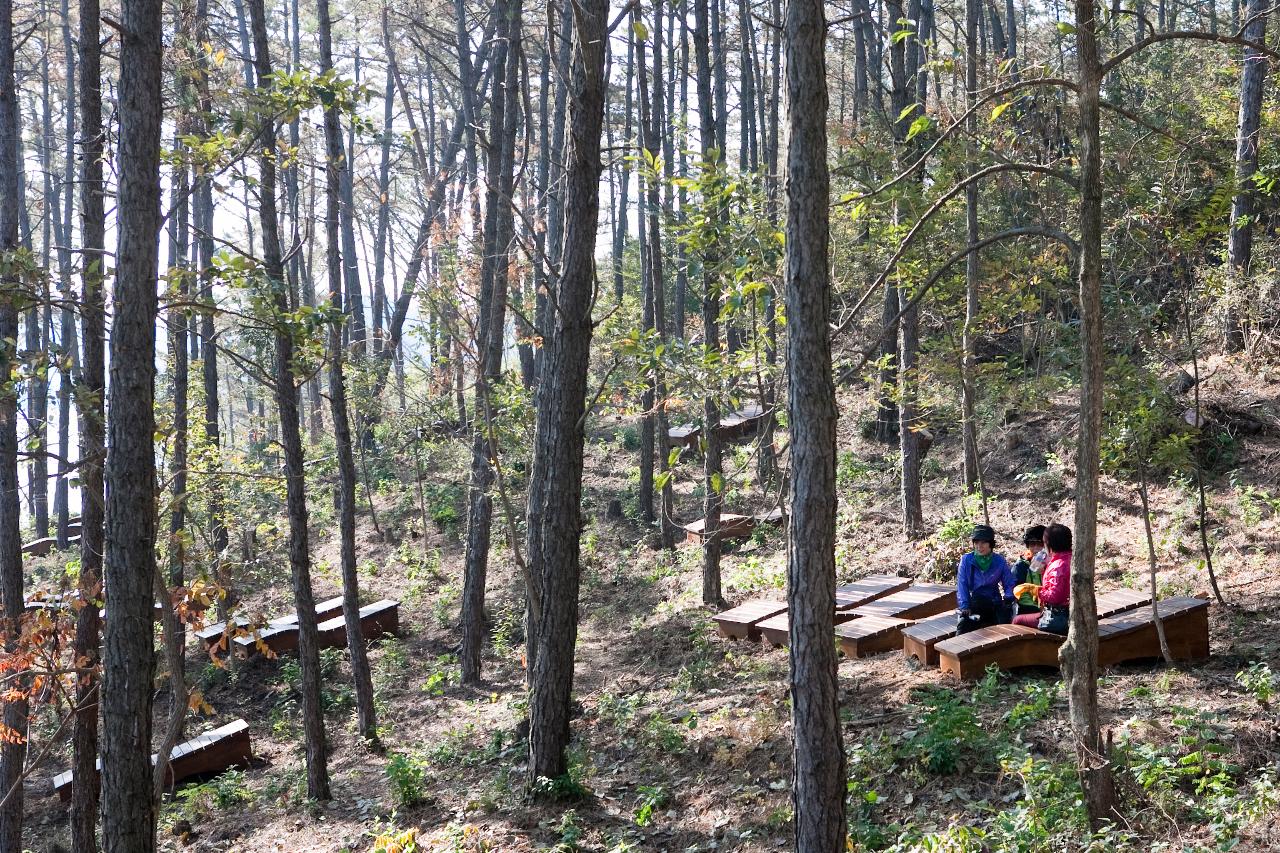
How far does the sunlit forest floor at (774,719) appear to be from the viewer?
5.43m

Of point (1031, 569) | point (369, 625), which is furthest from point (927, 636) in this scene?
point (369, 625)

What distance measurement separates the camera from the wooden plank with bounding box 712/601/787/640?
10680 mm

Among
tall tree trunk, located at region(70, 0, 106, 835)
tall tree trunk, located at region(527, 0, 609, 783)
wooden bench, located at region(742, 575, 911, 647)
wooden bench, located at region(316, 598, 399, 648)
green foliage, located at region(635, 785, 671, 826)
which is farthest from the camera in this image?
wooden bench, located at region(316, 598, 399, 648)

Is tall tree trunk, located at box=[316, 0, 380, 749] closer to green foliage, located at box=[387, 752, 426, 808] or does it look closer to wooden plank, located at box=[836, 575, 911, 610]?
green foliage, located at box=[387, 752, 426, 808]

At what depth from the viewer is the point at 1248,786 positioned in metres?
5.13

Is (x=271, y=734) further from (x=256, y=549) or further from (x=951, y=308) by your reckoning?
(x=951, y=308)

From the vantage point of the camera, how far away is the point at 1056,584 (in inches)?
291

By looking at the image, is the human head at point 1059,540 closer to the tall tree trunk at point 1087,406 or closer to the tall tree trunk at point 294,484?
the tall tree trunk at point 1087,406

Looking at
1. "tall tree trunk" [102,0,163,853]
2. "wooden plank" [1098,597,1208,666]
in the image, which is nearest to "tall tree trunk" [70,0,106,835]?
"tall tree trunk" [102,0,163,853]

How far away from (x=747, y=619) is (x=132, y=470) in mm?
6689

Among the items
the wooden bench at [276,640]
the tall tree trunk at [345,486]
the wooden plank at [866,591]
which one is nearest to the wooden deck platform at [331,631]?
the wooden bench at [276,640]

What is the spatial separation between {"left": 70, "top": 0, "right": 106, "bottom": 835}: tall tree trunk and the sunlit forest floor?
1446 mm

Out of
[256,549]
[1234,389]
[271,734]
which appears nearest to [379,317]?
[256,549]

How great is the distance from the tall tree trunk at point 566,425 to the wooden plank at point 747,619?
386 cm
